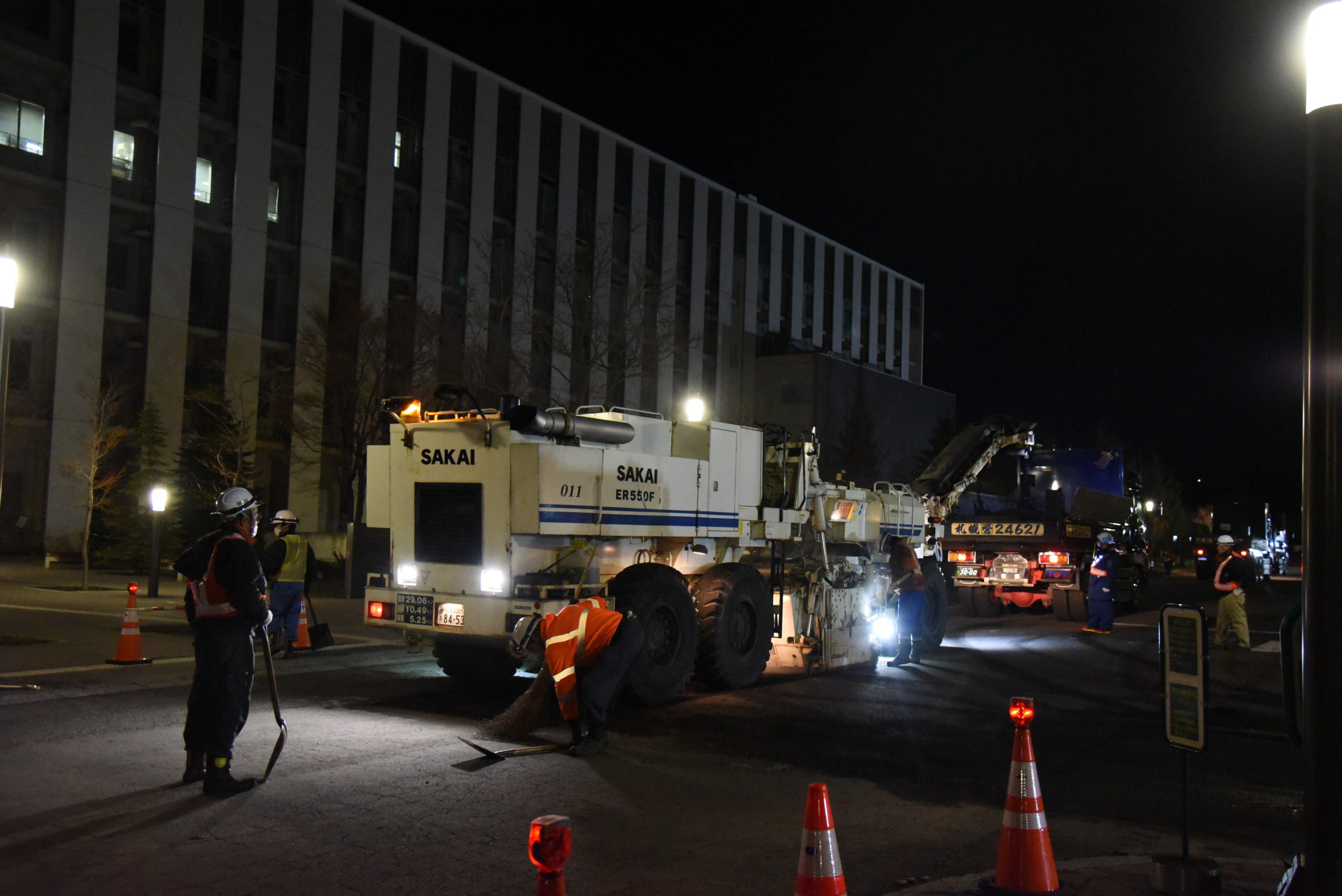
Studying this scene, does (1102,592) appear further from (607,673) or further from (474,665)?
(607,673)

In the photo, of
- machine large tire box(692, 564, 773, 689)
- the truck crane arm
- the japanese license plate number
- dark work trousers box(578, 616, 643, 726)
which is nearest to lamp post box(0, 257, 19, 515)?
the japanese license plate number

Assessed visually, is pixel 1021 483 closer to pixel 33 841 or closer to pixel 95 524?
pixel 33 841

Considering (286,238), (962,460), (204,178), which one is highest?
(204,178)

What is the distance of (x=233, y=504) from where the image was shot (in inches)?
293

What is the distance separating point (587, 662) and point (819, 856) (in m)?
4.33

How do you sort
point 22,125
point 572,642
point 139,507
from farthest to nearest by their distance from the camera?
point 22,125
point 139,507
point 572,642

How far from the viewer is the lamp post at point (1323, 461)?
159 inches

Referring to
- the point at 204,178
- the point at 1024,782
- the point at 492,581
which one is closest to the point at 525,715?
the point at 492,581

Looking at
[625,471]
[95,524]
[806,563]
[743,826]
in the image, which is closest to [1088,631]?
[806,563]

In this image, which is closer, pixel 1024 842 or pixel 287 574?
pixel 1024 842

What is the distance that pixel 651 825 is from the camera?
6453 millimetres

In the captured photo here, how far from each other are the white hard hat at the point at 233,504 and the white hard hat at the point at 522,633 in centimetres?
272

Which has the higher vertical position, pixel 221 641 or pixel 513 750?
pixel 221 641

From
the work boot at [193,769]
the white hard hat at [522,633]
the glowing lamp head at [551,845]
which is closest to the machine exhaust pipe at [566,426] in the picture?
the white hard hat at [522,633]
